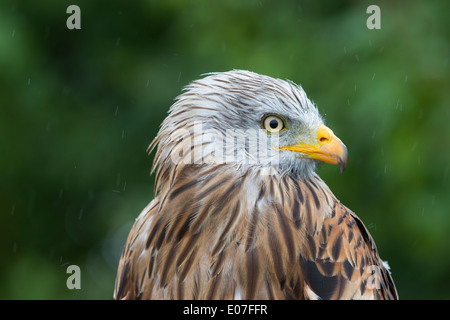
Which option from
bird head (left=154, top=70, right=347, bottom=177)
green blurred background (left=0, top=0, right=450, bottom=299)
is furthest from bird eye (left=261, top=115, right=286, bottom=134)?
green blurred background (left=0, top=0, right=450, bottom=299)

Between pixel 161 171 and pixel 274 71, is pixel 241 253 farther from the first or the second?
pixel 274 71

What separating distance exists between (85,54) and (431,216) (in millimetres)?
4381

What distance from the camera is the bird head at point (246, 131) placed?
9.34 feet

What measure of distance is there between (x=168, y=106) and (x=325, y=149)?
3664 mm

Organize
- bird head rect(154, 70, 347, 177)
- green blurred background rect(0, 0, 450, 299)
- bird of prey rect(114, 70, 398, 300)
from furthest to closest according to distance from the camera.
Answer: green blurred background rect(0, 0, 450, 299), bird head rect(154, 70, 347, 177), bird of prey rect(114, 70, 398, 300)

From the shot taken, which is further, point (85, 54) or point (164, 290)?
point (85, 54)

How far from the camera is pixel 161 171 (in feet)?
9.64

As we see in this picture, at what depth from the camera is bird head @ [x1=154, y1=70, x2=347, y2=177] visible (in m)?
2.85

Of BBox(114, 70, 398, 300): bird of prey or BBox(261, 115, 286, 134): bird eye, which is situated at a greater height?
BBox(261, 115, 286, 134): bird eye

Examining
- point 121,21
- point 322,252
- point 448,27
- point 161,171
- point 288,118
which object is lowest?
point 322,252

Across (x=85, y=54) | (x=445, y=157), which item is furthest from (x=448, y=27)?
(x=85, y=54)

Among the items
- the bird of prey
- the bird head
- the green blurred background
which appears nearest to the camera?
the bird of prey

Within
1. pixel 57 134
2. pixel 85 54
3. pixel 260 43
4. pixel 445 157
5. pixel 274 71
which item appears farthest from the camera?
pixel 85 54

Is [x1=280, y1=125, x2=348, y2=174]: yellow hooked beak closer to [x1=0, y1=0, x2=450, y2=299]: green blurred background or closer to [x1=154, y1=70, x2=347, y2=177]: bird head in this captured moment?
[x1=154, y1=70, x2=347, y2=177]: bird head
